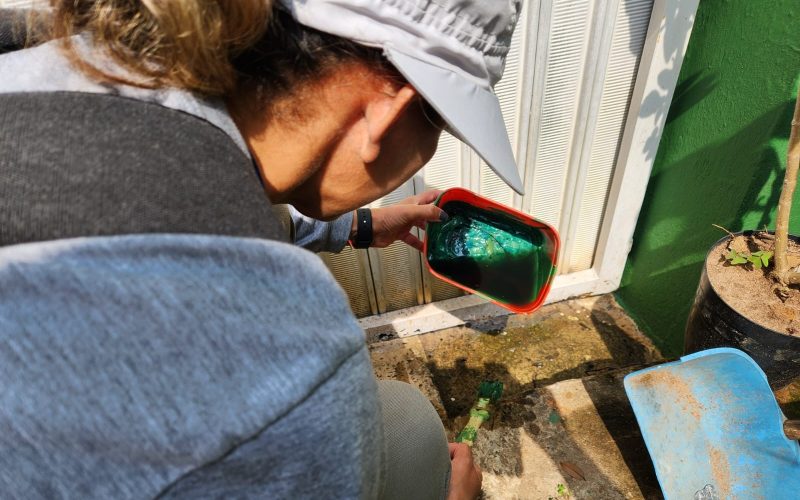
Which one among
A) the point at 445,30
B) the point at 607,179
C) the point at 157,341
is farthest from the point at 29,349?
the point at 607,179

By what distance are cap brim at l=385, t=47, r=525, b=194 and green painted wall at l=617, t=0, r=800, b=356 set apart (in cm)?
137

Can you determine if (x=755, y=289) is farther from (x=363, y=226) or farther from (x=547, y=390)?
(x=363, y=226)

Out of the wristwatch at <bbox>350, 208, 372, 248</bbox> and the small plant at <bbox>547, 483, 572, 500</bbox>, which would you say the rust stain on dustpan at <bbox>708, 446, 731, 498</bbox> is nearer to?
the small plant at <bbox>547, 483, 572, 500</bbox>

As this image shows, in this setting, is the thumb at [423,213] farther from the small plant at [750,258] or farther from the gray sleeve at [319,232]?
the small plant at [750,258]

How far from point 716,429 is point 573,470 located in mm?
566

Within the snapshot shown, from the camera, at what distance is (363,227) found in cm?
188

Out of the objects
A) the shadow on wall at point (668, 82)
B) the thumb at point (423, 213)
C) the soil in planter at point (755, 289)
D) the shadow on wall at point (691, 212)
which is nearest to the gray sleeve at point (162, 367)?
the thumb at point (423, 213)

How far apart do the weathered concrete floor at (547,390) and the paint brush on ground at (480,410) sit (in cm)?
5

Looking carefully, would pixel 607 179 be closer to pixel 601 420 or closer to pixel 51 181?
pixel 601 420

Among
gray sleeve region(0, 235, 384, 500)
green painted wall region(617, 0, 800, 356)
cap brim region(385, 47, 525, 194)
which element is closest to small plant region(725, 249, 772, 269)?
green painted wall region(617, 0, 800, 356)

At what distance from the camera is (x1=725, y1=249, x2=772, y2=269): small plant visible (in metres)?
1.72

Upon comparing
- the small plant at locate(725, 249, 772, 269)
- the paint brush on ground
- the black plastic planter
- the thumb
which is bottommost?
the paint brush on ground

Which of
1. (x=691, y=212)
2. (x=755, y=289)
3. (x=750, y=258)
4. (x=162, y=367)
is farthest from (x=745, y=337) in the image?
(x=162, y=367)

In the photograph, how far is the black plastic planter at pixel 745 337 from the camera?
1577 mm
